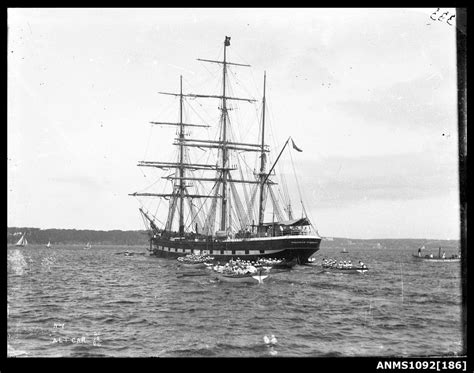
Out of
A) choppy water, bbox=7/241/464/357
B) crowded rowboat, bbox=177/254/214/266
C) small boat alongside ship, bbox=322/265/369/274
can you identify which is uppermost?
choppy water, bbox=7/241/464/357

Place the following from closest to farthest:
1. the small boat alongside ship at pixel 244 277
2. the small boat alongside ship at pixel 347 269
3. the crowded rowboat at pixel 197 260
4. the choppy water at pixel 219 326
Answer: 1. the choppy water at pixel 219 326
2. the small boat alongside ship at pixel 244 277
3. the small boat alongside ship at pixel 347 269
4. the crowded rowboat at pixel 197 260

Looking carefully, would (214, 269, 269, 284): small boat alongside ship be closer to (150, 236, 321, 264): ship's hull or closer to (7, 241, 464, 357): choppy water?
(7, 241, 464, 357): choppy water

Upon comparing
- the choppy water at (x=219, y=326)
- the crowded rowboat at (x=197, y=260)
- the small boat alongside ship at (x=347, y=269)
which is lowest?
the small boat alongside ship at (x=347, y=269)

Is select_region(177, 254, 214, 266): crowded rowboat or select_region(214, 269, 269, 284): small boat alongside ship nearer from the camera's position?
select_region(214, 269, 269, 284): small boat alongside ship

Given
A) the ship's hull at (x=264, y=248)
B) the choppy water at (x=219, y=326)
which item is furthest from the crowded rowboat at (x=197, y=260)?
the choppy water at (x=219, y=326)

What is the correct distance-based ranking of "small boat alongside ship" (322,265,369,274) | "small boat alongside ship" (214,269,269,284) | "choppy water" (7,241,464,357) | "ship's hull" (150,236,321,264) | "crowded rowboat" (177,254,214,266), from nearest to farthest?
"choppy water" (7,241,464,357) → "small boat alongside ship" (214,269,269,284) → "small boat alongside ship" (322,265,369,274) → "ship's hull" (150,236,321,264) → "crowded rowboat" (177,254,214,266)

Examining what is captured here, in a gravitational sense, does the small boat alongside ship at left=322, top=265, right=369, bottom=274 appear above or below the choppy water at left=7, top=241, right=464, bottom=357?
below

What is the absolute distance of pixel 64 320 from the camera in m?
14.3

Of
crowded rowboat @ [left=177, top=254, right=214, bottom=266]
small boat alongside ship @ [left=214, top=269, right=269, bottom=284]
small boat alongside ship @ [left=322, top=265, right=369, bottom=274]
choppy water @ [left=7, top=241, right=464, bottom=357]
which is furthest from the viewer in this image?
crowded rowboat @ [left=177, top=254, right=214, bottom=266]

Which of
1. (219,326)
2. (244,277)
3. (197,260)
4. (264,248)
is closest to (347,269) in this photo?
(264,248)

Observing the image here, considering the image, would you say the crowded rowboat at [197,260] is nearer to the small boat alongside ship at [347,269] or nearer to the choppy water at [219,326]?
the small boat alongside ship at [347,269]

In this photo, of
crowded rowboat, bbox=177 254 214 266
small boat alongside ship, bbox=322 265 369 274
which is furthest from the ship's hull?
small boat alongside ship, bbox=322 265 369 274
